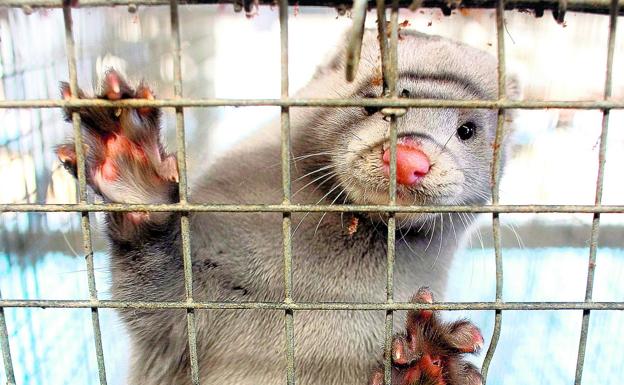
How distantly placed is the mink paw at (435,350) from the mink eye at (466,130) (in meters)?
0.45

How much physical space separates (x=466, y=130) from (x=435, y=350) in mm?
516

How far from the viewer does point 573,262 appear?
2654 millimetres

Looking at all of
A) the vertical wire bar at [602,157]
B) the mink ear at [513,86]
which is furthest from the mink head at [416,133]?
the vertical wire bar at [602,157]

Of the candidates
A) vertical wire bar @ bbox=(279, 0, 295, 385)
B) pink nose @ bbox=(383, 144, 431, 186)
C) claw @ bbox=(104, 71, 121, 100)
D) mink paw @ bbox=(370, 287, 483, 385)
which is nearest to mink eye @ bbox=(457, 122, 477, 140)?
pink nose @ bbox=(383, 144, 431, 186)

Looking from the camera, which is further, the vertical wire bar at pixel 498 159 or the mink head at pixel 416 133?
the mink head at pixel 416 133

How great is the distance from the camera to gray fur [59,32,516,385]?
100 cm

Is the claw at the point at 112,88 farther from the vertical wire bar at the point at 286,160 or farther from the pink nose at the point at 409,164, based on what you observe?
the pink nose at the point at 409,164

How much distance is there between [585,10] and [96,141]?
0.68 metres

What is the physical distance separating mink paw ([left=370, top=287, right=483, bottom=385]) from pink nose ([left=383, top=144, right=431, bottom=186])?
21 cm

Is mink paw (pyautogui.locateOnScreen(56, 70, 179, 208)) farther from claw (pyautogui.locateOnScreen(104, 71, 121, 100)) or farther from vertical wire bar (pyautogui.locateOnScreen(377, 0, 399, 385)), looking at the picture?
vertical wire bar (pyautogui.locateOnScreen(377, 0, 399, 385))

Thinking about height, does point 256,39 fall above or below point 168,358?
above

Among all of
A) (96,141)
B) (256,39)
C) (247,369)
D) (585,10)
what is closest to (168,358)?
(247,369)

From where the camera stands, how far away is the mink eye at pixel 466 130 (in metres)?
1.20

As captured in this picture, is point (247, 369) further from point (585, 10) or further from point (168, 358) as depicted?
point (585, 10)
